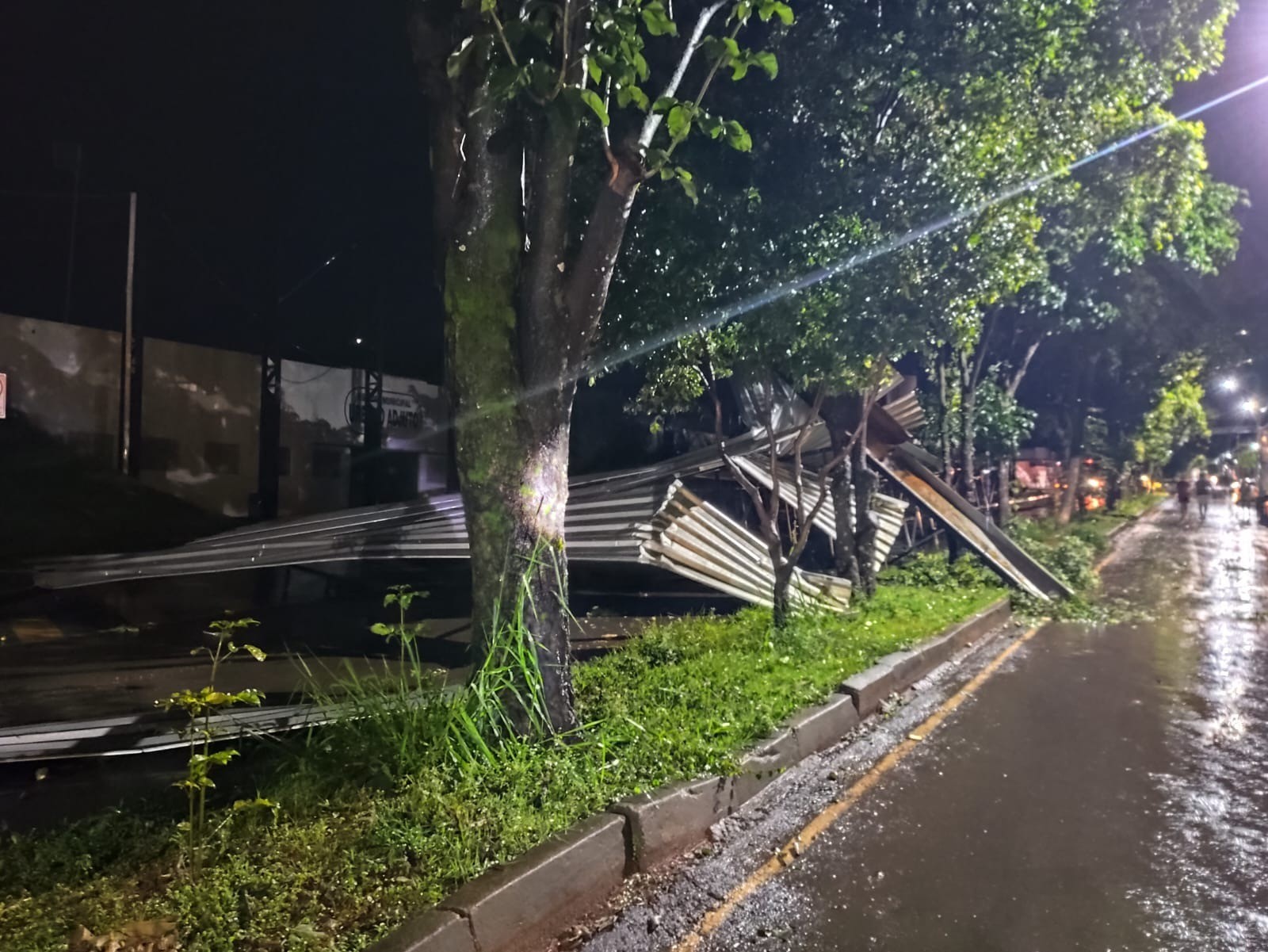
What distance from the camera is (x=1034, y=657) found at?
381 inches

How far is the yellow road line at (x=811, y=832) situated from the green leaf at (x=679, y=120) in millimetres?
3701

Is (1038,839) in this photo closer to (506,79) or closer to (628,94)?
(628,94)

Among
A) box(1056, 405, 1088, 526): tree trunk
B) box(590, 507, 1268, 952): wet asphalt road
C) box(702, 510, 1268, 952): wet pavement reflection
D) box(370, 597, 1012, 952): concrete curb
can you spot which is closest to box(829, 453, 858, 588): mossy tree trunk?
box(702, 510, 1268, 952): wet pavement reflection

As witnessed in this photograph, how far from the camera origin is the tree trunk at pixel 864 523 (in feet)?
38.2

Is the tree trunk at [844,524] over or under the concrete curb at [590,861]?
over

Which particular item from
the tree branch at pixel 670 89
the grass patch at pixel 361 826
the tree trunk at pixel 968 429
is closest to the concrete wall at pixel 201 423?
the grass patch at pixel 361 826

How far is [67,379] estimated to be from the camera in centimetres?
1148

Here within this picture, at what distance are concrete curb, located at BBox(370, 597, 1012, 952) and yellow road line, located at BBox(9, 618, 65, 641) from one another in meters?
7.13

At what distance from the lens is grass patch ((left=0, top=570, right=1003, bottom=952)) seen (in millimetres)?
3213

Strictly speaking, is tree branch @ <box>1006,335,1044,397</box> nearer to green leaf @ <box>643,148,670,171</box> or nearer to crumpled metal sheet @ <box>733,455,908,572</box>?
crumpled metal sheet @ <box>733,455,908,572</box>

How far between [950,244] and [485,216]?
17.8ft

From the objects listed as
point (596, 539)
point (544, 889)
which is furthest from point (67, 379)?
point (544, 889)

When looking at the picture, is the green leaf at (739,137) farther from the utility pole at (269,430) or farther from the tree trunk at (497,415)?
the utility pole at (269,430)

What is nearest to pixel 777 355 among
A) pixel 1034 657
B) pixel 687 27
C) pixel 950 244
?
pixel 950 244
